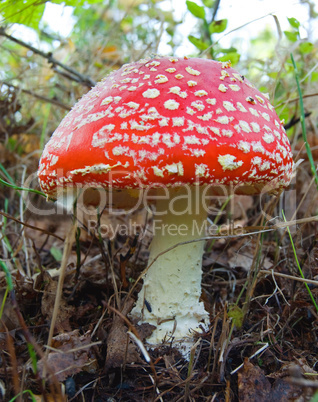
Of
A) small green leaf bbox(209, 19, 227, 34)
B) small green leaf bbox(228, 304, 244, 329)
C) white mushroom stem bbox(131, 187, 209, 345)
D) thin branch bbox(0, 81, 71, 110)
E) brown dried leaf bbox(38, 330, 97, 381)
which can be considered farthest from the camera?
thin branch bbox(0, 81, 71, 110)

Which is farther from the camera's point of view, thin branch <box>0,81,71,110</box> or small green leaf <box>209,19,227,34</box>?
thin branch <box>0,81,71,110</box>

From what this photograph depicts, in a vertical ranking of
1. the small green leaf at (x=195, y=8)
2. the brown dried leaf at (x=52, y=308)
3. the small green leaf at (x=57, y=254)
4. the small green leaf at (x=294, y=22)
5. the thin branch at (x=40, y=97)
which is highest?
the small green leaf at (x=195, y=8)

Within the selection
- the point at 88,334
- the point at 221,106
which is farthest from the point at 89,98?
the point at 88,334

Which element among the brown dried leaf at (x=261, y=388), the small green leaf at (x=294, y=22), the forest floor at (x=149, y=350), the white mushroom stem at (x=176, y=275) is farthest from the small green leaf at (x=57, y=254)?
the small green leaf at (x=294, y=22)

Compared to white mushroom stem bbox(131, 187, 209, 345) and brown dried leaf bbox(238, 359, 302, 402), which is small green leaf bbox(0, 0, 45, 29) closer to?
white mushroom stem bbox(131, 187, 209, 345)

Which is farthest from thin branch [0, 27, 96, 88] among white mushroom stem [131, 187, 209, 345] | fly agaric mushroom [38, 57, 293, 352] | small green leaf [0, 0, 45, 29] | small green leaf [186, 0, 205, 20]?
white mushroom stem [131, 187, 209, 345]

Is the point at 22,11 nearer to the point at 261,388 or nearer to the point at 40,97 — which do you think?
the point at 40,97

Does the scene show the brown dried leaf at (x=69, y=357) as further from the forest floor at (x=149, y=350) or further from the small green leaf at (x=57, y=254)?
the small green leaf at (x=57, y=254)

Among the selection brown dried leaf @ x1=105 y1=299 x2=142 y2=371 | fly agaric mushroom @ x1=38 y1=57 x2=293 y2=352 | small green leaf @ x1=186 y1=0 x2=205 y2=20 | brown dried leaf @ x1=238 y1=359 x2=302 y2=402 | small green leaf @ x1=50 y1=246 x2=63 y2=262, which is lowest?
brown dried leaf @ x1=238 y1=359 x2=302 y2=402
